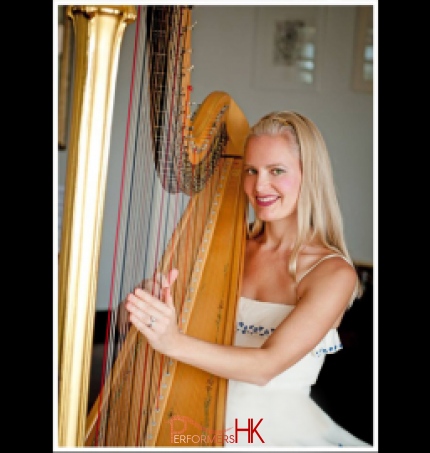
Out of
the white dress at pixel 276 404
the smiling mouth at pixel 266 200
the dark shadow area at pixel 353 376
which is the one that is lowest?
the dark shadow area at pixel 353 376

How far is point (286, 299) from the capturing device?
1.44 meters

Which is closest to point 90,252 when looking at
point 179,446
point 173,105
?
point 173,105

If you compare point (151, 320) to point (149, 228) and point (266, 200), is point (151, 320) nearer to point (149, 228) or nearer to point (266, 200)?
point (149, 228)

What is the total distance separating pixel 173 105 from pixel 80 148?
17.7 inches

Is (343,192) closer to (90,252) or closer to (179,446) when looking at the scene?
(179,446)

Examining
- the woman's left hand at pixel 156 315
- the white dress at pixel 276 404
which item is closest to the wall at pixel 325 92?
the white dress at pixel 276 404

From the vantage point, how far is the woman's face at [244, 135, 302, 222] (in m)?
1.44

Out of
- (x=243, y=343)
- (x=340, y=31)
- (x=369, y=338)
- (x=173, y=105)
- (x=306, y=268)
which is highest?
(x=340, y=31)

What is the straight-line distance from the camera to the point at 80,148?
0.70 m

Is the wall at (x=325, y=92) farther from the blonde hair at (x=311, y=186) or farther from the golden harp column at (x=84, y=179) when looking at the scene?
the golden harp column at (x=84, y=179)

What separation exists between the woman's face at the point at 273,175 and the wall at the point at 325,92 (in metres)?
2.11

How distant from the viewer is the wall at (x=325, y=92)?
3506 millimetres

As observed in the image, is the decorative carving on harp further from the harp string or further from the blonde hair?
the blonde hair

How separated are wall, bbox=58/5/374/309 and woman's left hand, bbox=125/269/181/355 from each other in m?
2.44
